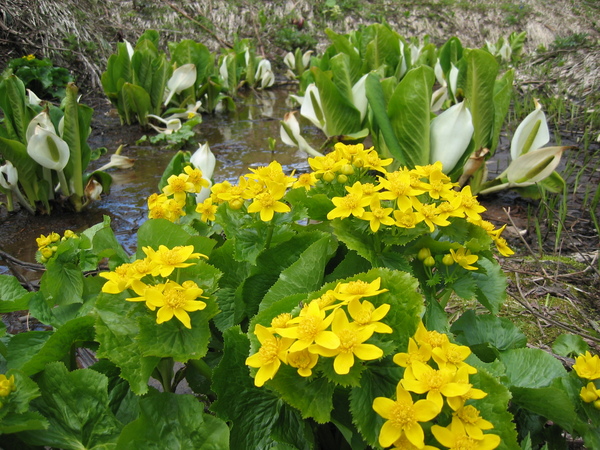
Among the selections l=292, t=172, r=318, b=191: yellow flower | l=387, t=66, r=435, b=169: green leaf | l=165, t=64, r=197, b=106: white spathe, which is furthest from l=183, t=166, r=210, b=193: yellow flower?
l=165, t=64, r=197, b=106: white spathe

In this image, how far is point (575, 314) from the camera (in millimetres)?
1970

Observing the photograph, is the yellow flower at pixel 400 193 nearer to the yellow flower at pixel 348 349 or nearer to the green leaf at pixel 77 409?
the yellow flower at pixel 348 349

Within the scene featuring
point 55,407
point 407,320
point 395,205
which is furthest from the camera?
point 395,205

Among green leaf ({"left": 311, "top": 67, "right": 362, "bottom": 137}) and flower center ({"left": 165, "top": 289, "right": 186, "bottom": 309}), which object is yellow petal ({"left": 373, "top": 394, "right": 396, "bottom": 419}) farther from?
green leaf ({"left": 311, "top": 67, "right": 362, "bottom": 137})

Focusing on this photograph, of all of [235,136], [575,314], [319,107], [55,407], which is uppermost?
[55,407]

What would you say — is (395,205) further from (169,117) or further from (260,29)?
(260,29)

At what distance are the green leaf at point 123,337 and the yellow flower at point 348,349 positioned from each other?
407 mm

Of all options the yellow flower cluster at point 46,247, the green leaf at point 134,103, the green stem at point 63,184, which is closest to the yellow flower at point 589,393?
the yellow flower cluster at point 46,247

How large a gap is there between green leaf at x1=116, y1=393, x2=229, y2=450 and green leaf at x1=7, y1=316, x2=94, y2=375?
0.28 metres

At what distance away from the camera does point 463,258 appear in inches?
44.2

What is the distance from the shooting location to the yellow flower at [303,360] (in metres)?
0.77

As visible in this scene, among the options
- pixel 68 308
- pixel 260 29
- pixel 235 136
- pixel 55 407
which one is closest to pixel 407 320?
pixel 55 407

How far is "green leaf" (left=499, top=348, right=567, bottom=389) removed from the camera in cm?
112

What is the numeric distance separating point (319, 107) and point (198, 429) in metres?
2.79
